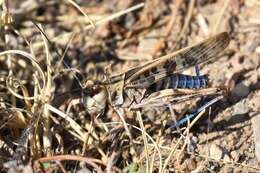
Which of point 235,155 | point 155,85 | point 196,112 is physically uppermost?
point 155,85

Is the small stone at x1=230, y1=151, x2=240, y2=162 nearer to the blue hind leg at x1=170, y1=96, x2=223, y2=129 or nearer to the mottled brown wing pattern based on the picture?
the blue hind leg at x1=170, y1=96, x2=223, y2=129

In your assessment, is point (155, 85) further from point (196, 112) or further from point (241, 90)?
point (241, 90)

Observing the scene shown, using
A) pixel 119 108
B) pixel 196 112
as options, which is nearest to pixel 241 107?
pixel 196 112

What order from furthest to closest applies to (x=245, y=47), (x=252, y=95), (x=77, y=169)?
(x=245, y=47), (x=252, y=95), (x=77, y=169)

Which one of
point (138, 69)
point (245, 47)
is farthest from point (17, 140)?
point (245, 47)

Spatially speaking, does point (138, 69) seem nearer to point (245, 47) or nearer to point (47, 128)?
point (47, 128)

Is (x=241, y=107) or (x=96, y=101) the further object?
(x=241, y=107)

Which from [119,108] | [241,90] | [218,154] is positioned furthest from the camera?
[241,90]
